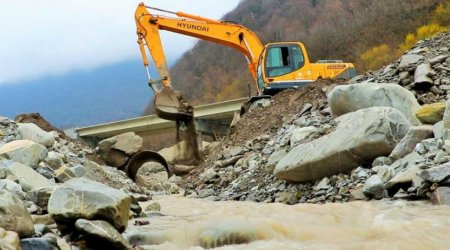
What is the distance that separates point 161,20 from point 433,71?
31.7 feet

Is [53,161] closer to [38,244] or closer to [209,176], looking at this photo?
[209,176]

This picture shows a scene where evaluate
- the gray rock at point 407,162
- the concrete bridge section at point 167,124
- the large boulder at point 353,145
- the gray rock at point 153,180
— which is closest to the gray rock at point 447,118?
the gray rock at point 407,162

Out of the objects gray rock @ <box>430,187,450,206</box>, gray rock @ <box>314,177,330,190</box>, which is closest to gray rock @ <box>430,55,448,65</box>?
gray rock @ <box>314,177,330,190</box>

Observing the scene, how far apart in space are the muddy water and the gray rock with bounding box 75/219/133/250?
0.48 metres

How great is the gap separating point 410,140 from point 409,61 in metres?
4.96

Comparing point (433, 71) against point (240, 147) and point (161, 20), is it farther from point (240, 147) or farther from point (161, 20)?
point (161, 20)

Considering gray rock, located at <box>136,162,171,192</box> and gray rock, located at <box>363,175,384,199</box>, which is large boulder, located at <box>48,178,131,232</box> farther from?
gray rock, located at <box>136,162,171,192</box>

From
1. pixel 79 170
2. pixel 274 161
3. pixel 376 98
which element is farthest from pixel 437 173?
pixel 79 170

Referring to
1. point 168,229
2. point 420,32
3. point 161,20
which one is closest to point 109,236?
point 168,229

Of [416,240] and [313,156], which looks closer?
[416,240]

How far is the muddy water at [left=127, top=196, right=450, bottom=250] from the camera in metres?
5.03

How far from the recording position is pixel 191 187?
13.7 meters

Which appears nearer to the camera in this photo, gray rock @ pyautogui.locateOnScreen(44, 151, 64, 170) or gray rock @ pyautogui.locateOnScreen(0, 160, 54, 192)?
gray rock @ pyautogui.locateOnScreen(0, 160, 54, 192)

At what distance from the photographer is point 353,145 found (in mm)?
8477
